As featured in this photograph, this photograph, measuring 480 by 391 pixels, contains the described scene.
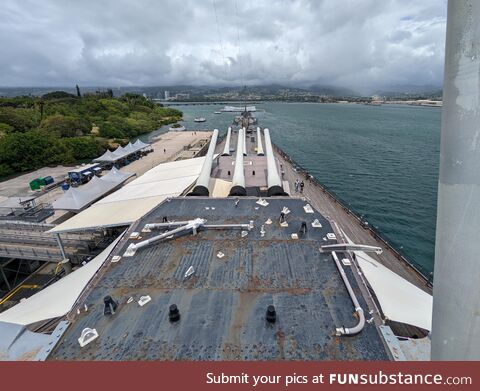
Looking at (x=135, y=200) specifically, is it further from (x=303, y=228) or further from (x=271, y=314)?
(x=271, y=314)

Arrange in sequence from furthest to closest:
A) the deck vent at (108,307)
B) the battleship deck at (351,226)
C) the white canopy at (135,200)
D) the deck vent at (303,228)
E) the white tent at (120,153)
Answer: the white tent at (120,153)
the battleship deck at (351,226)
the white canopy at (135,200)
the deck vent at (303,228)
the deck vent at (108,307)

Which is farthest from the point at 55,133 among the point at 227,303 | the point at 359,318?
the point at 359,318

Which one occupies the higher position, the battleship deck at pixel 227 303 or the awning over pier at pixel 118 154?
the awning over pier at pixel 118 154

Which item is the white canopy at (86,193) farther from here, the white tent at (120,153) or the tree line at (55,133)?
the tree line at (55,133)

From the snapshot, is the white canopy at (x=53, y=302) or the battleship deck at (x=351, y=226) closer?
the white canopy at (x=53, y=302)

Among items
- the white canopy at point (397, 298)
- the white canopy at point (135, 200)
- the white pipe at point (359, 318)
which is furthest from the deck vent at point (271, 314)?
the white canopy at point (135, 200)
